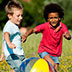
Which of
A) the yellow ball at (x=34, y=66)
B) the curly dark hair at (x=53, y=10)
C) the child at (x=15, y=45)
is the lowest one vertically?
the yellow ball at (x=34, y=66)

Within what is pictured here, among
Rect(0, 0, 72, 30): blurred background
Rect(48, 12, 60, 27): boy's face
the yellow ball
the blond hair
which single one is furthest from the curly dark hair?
Rect(0, 0, 72, 30): blurred background

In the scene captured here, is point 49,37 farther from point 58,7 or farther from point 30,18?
point 30,18

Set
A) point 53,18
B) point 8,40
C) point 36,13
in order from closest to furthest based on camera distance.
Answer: point 8,40
point 53,18
point 36,13

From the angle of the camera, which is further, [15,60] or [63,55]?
[63,55]

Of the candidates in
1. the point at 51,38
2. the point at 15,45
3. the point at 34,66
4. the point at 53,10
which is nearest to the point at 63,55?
the point at 51,38

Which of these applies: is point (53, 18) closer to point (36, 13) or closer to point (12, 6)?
point (12, 6)

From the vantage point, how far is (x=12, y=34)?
16.6 ft

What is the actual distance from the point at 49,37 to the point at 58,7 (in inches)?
31.5

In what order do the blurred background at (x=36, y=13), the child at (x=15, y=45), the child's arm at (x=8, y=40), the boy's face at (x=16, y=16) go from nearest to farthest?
1. the child's arm at (x=8, y=40)
2. the child at (x=15, y=45)
3. the boy's face at (x=16, y=16)
4. the blurred background at (x=36, y=13)

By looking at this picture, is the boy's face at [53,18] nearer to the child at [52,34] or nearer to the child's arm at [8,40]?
the child at [52,34]

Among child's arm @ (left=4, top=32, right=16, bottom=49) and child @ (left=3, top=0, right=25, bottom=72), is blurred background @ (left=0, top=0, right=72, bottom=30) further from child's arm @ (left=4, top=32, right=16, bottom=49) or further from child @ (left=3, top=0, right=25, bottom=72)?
child's arm @ (left=4, top=32, right=16, bottom=49)

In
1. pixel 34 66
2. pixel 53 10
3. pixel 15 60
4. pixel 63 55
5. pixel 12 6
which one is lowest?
pixel 63 55

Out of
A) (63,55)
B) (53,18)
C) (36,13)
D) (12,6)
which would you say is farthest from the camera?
(36,13)

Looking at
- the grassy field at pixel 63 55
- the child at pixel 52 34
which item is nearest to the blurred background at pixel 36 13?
the grassy field at pixel 63 55
